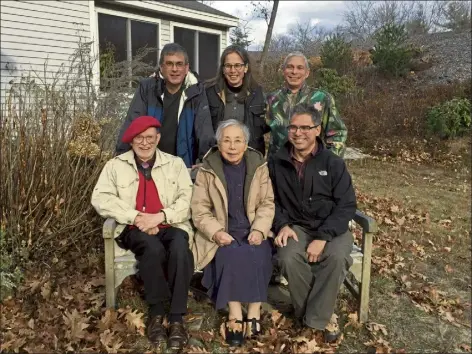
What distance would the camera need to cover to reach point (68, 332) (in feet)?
10.0

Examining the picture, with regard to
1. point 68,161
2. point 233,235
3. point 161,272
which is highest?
point 68,161

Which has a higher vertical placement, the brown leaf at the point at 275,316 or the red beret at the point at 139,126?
the red beret at the point at 139,126

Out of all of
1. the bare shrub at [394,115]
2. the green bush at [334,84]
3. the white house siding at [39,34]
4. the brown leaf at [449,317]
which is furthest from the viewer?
the green bush at [334,84]

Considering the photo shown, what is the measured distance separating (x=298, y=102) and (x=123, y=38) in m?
9.63

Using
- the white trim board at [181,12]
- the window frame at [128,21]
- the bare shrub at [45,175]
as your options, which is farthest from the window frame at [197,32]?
the bare shrub at [45,175]

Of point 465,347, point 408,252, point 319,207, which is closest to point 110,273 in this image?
point 319,207

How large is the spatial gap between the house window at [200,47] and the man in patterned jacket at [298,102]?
1093 cm

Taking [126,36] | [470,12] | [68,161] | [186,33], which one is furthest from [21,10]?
[470,12]

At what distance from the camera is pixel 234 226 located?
11.0 feet

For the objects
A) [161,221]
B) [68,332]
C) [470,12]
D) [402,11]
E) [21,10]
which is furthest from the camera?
[402,11]

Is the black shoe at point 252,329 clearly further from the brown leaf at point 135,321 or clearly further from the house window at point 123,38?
the house window at point 123,38

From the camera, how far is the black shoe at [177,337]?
9.93 feet

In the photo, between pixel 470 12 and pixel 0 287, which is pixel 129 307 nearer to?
pixel 0 287

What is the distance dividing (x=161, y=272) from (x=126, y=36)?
10.5 m
